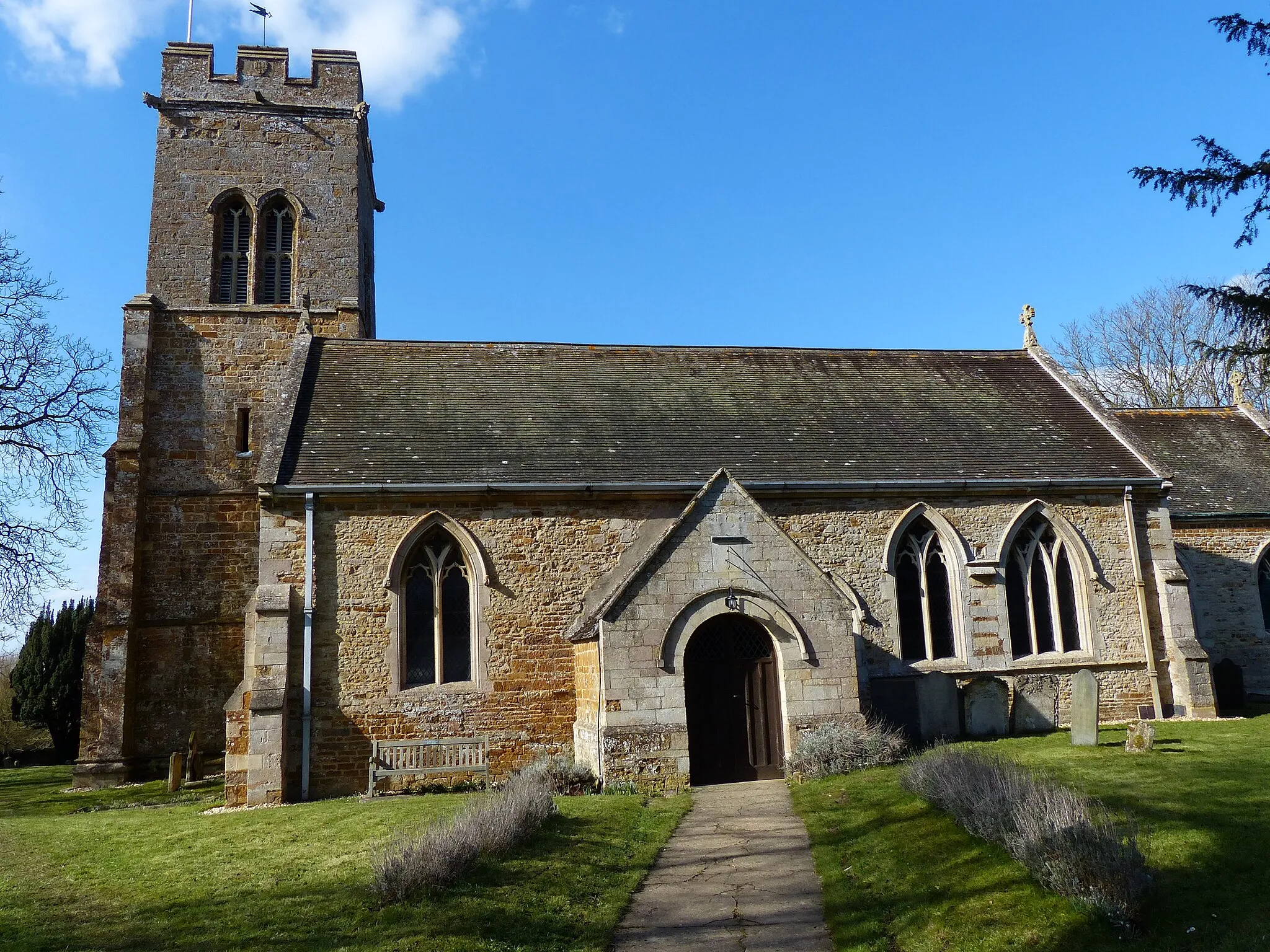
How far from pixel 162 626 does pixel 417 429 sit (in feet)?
26.2

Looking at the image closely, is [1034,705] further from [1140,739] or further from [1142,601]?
[1140,739]

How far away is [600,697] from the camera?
45.5ft

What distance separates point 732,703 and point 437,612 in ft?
17.4

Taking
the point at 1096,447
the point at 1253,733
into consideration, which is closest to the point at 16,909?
the point at 1253,733

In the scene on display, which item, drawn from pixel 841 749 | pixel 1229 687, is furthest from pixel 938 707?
pixel 1229 687

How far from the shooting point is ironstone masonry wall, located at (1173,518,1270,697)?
22.0 meters

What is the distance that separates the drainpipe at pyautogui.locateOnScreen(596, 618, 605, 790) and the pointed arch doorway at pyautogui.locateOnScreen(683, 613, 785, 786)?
1449 mm

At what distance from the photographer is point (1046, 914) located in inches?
271

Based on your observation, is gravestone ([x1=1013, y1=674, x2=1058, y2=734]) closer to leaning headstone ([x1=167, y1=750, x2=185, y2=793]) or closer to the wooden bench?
the wooden bench

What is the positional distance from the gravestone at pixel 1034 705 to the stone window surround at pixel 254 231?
18.9 meters

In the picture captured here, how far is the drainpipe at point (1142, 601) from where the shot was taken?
58.6ft

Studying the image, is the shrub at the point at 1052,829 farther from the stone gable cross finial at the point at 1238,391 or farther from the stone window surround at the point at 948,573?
the stone gable cross finial at the point at 1238,391

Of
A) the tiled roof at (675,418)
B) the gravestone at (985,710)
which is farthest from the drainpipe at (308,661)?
the gravestone at (985,710)

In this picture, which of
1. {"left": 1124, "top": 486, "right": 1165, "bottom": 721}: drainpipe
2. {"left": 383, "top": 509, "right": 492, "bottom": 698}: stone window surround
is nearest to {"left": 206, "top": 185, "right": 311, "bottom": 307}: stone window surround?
{"left": 383, "top": 509, "right": 492, "bottom": 698}: stone window surround
